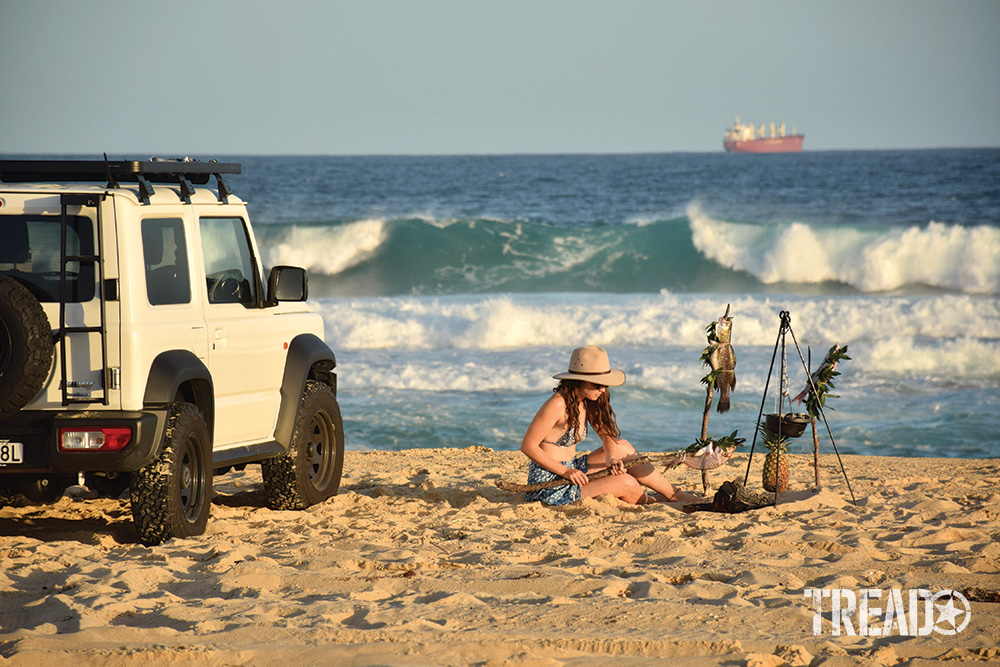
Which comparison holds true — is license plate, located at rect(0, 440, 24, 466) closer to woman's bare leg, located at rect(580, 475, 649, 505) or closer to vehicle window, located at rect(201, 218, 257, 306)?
vehicle window, located at rect(201, 218, 257, 306)

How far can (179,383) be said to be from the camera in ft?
17.3

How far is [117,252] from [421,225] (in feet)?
86.3

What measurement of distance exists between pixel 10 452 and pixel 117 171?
153cm

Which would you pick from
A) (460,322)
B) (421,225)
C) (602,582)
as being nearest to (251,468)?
(602,582)

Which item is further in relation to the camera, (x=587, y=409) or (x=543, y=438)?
(x=587, y=409)

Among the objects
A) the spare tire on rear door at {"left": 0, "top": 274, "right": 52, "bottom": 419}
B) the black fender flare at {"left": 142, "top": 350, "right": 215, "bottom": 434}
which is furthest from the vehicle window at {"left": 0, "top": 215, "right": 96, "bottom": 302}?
the black fender flare at {"left": 142, "top": 350, "right": 215, "bottom": 434}

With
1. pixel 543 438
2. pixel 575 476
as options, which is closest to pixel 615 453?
pixel 575 476

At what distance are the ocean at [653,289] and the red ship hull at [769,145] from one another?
2128 inches

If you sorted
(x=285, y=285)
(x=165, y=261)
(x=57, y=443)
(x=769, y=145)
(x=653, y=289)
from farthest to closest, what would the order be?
(x=769, y=145), (x=653, y=289), (x=285, y=285), (x=165, y=261), (x=57, y=443)

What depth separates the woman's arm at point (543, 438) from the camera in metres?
6.55

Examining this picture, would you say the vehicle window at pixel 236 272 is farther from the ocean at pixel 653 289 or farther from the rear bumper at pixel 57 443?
the ocean at pixel 653 289

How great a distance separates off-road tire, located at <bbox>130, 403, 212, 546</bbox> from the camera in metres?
5.34

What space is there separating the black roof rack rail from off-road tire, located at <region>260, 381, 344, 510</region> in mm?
1638

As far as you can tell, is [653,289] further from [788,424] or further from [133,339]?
[133,339]
